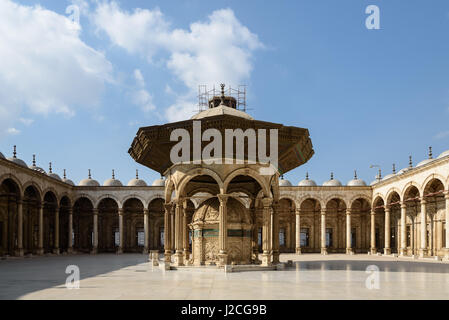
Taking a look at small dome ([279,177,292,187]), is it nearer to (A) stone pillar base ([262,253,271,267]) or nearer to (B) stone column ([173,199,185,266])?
(A) stone pillar base ([262,253,271,267])

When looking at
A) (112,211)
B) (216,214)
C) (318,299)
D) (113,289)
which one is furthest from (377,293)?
(112,211)

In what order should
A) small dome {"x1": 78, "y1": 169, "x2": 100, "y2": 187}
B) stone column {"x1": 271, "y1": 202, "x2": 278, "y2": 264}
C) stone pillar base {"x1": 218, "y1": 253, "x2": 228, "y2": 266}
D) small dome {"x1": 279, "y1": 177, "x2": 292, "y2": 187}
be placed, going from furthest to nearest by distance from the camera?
small dome {"x1": 78, "y1": 169, "x2": 100, "y2": 187} < small dome {"x1": 279, "y1": 177, "x2": 292, "y2": 187} < stone column {"x1": 271, "y1": 202, "x2": 278, "y2": 264} < stone pillar base {"x1": 218, "y1": 253, "x2": 228, "y2": 266}

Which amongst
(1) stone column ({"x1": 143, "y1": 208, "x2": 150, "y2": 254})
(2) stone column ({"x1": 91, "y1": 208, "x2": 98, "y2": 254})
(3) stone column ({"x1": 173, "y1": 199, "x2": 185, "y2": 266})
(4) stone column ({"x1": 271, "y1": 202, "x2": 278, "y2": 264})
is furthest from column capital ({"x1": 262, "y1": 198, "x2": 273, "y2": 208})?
(2) stone column ({"x1": 91, "y1": 208, "x2": 98, "y2": 254})

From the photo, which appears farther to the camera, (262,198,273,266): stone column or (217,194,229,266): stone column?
(262,198,273,266): stone column

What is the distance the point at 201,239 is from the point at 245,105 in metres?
8.56

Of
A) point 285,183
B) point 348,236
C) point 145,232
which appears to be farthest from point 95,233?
Result: point 348,236

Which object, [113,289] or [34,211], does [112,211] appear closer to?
[34,211]

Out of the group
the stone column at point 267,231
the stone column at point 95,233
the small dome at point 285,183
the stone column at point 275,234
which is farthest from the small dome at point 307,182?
the stone column at point 267,231

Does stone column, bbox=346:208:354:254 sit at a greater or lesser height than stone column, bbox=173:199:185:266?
lesser

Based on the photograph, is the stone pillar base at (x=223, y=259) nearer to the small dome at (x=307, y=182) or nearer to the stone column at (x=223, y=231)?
the stone column at (x=223, y=231)

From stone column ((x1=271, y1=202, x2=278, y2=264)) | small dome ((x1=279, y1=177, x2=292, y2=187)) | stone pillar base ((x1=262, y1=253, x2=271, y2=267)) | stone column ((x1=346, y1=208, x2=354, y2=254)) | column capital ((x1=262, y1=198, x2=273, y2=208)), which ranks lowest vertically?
stone column ((x1=346, y1=208, x2=354, y2=254))

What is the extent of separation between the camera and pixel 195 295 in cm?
886

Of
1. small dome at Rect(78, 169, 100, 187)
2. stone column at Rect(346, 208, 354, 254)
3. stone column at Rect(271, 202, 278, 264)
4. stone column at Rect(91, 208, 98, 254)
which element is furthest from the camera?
small dome at Rect(78, 169, 100, 187)

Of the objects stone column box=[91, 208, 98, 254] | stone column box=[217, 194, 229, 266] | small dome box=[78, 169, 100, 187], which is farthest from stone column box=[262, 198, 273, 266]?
small dome box=[78, 169, 100, 187]
